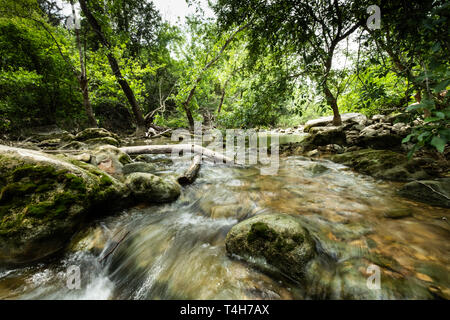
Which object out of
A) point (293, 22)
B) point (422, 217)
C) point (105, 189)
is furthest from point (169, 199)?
point (293, 22)

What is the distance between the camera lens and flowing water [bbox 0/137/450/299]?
1.38 m

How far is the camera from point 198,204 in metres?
3.11

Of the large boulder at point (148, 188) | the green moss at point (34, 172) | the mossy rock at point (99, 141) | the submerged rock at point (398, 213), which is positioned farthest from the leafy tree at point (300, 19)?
the mossy rock at point (99, 141)

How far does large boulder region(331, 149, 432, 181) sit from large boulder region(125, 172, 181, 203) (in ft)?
15.6

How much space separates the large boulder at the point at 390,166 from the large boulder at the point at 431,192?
0.77 metres

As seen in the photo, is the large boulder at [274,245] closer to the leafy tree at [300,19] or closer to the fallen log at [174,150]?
the leafy tree at [300,19]

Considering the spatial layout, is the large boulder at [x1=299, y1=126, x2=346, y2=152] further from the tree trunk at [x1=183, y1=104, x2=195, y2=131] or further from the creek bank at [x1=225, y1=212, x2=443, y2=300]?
the tree trunk at [x1=183, y1=104, x2=195, y2=131]

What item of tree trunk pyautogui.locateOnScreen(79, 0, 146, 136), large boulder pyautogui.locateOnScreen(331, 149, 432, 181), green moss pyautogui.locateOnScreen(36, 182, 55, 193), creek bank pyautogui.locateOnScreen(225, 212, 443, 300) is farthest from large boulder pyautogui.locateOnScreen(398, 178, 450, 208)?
tree trunk pyautogui.locateOnScreen(79, 0, 146, 136)

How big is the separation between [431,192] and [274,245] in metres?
2.97

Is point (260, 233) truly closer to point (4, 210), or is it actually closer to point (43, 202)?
point (43, 202)

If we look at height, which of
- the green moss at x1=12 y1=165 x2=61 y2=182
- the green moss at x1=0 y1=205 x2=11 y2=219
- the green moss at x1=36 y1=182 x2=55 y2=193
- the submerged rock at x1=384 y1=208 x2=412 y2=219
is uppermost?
the green moss at x1=12 y1=165 x2=61 y2=182

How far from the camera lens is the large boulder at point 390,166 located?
338cm

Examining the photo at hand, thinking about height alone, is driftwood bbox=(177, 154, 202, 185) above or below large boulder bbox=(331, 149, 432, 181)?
below
